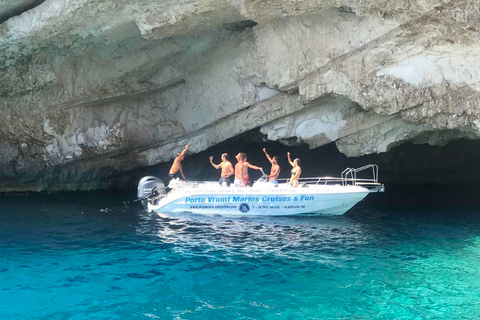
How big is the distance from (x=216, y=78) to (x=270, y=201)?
547 cm

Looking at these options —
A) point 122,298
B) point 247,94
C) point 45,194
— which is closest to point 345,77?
point 247,94

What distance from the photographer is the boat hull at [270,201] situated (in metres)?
13.0

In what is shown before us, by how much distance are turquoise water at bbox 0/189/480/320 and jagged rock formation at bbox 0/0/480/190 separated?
3.46 metres

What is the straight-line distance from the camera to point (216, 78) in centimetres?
1639

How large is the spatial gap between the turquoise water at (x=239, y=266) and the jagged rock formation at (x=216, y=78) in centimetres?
346

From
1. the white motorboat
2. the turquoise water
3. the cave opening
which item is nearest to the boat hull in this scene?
the white motorboat

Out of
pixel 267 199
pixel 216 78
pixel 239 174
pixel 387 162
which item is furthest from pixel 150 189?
pixel 387 162

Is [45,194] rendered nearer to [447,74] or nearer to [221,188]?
[221,188]

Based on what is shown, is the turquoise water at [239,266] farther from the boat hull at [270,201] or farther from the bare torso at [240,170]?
the bare torso at [240,170]

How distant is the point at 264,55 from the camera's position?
48.2 feet

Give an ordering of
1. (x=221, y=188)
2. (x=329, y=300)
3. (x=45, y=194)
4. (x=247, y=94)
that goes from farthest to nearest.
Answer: (x=45, y=194)
(x=247, y=94)
(x=221, y=188)
(x=329, y=300)

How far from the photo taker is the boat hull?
42.5 ft

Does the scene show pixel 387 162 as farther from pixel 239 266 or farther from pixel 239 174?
pixel 239 266

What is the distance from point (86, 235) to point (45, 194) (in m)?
8.18
